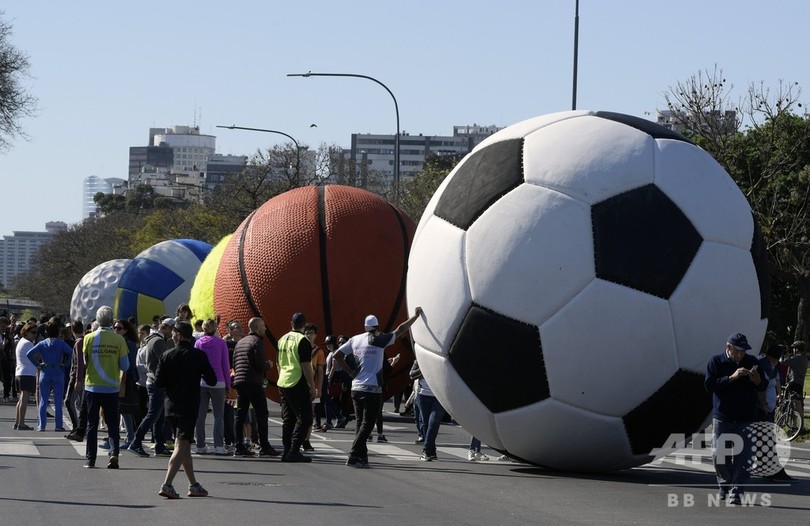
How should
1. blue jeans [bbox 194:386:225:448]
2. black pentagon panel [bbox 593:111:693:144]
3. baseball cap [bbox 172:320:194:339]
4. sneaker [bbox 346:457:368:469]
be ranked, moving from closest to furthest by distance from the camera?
baseball cap [bbox 172:320:194:339] → black pentagon panel [bbox 593:111:693:144] → sneaker [bbox 346:457:368:469] → blue jeans [bbox 194:386:225:448]

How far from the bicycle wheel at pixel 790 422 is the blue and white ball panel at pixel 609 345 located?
984 centimetres

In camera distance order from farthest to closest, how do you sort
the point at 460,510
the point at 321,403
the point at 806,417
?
the point at 806,417
the point at 321,403
the point at 460,510

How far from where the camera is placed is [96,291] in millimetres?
39938

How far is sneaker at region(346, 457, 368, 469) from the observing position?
15.3 m

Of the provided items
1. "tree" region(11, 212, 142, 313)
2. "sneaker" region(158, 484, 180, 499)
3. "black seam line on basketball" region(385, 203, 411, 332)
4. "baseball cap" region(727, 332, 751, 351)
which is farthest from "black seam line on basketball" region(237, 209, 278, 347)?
"tree" region(11, 212, 142, 313)

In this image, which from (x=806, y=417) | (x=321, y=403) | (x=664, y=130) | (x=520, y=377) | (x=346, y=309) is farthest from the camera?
(x=806, y=417)

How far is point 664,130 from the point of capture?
13.9 meters

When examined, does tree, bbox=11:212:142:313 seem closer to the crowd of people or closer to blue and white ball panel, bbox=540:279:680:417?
the crowd of people

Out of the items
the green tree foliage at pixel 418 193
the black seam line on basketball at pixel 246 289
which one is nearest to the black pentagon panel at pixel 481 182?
the black seam line on basketball at pixel 246 289

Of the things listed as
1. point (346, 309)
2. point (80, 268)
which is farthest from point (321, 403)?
point (80, 268)

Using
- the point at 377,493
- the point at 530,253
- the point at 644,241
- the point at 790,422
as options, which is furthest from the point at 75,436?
the point at 790,422

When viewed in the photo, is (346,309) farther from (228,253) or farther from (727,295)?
(727,295)

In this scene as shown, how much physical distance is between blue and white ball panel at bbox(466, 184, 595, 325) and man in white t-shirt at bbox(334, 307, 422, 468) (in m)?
2.28

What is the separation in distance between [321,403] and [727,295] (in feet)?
33.8
